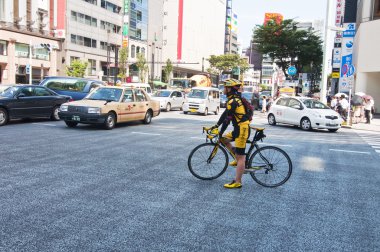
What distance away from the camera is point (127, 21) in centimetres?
6650

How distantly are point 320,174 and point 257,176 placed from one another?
1910 mm

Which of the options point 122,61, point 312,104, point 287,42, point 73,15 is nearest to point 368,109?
point 312,104

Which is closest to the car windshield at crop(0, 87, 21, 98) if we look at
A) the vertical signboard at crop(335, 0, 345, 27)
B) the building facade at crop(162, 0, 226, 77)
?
the vertical signboard at crop(335, 0, 345, 27)

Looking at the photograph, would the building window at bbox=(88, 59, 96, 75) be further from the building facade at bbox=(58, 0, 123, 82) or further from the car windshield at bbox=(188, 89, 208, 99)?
the car windshield at bbox=(188, 89, 208, 99)

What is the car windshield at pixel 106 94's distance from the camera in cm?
1459

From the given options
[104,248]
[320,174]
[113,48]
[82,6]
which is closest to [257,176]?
[320,174]

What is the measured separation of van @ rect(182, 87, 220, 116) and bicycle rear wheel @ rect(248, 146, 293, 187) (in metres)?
18.9

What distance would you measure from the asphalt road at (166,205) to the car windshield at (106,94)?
17.6ft

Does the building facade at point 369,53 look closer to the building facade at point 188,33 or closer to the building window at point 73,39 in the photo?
the building window at point 73,39

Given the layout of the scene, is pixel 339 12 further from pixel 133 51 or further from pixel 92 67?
pixel 133 51

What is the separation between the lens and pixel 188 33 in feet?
331

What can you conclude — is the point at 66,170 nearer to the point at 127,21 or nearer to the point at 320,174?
the point at 320,174

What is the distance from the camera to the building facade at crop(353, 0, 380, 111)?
101 ft

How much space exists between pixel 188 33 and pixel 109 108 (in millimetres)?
90370
